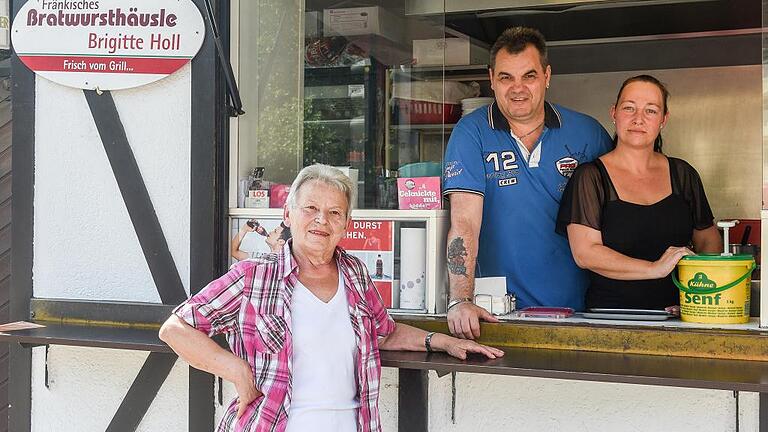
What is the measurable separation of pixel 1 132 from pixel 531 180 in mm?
3751

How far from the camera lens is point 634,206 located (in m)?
3.30

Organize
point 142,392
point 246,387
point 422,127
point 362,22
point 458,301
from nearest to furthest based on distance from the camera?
point 246,387
point 458,301
point 142,392
point 422,127
point 362,22

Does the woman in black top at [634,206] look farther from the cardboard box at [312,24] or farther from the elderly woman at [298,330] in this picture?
the cardboard box at [312,24]

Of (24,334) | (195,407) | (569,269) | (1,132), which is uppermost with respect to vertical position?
(1,132)

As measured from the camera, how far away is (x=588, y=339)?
9.92ft

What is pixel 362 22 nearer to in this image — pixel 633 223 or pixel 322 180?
pixel 633 223

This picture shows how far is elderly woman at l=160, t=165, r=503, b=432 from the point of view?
257 centimetres

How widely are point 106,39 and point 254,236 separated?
94 centimetres

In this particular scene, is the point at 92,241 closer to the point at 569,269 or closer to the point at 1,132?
the point at 569,269

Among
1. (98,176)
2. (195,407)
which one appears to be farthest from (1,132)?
(195,407)

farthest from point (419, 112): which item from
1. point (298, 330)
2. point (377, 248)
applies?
point (298, 330)

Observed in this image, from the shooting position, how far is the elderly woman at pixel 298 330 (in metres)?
2.57

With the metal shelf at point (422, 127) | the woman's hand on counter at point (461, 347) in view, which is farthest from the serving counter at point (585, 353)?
the metal shelf at point (422, 127)

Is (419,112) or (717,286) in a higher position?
(419,112)
